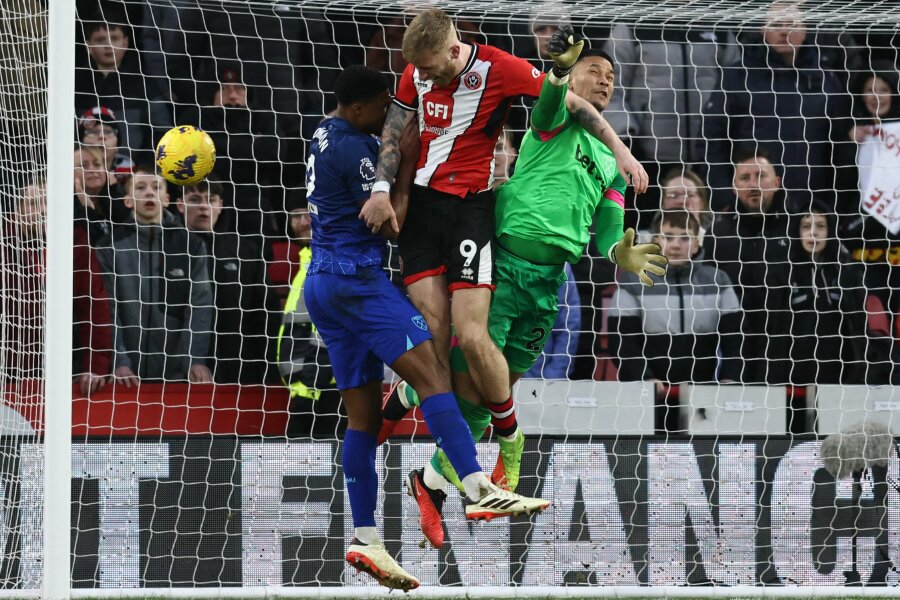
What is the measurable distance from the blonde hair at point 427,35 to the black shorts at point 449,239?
627 mm

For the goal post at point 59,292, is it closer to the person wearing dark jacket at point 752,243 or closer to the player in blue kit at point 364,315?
the player in blue kit at point 364,315

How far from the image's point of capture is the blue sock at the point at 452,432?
5434 millimetres

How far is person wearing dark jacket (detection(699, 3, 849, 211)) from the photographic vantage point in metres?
8.70

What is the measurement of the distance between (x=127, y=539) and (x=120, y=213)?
2.18 metres

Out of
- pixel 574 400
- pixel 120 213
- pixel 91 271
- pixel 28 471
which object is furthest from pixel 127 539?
pixel 574 400

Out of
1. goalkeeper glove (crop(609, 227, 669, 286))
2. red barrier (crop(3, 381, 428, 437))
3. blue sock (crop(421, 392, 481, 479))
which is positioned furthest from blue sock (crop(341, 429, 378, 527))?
red barrier (crop(3, 381, 428, 437))

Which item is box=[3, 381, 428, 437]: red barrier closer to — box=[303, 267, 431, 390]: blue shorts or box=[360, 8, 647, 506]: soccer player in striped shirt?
box=[303, 267, 431, 390]: blue shorts

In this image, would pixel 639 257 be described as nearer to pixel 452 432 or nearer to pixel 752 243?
pixel 452 432

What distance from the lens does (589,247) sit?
8750 mm

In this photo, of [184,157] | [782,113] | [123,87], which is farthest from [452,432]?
[782,113]

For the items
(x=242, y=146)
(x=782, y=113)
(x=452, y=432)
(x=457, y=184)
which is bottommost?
(x=452, y=432)

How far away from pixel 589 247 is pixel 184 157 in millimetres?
3388

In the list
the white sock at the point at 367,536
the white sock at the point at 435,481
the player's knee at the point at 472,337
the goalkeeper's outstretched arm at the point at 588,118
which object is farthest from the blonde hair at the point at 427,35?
the white sock at the point at 367,536

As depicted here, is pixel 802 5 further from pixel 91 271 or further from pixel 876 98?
pixel 91 271
